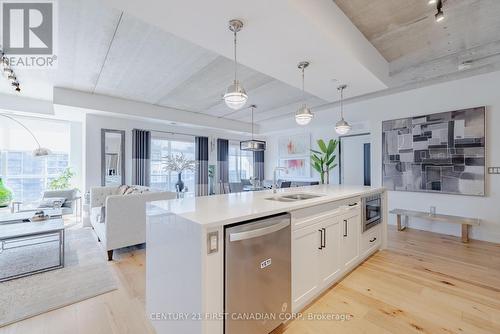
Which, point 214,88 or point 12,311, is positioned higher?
point 214,88

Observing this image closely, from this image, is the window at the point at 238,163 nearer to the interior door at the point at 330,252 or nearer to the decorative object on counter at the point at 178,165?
the decorative object on counter at the point at 178,165

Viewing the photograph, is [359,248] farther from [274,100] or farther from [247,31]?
[274,100]

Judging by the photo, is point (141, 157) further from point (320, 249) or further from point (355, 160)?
point (355, 160)

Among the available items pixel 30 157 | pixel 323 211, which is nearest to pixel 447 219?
pixel 323 211

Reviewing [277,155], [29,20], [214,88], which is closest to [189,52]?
[214,88]

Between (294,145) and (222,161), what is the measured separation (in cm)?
248

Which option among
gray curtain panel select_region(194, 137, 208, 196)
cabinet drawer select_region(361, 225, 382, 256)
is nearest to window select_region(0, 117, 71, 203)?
gray curtain panel select_region(194, 137, 208, 196)

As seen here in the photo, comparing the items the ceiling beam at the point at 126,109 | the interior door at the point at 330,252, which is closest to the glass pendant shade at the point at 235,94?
the interior door at the point at 330,252

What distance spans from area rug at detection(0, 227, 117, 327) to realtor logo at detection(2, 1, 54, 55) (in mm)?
2755

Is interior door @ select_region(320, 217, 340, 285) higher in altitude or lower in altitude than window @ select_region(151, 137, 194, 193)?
lower

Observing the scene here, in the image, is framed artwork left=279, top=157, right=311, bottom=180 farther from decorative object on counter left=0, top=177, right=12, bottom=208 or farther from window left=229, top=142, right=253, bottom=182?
decorative object on counter left=0, top=177, right=12, bottom=208

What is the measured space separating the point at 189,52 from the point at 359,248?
332cm

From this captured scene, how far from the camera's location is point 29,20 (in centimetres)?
235

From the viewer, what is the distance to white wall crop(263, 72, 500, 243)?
11.3 ft
